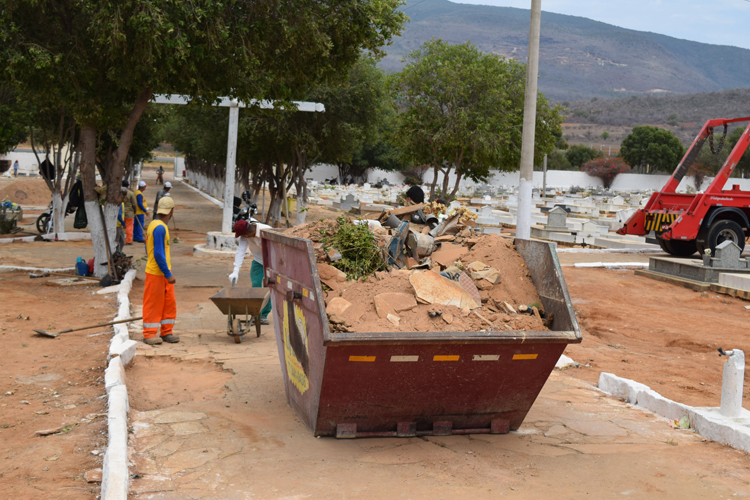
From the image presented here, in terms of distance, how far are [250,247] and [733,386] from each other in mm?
5592

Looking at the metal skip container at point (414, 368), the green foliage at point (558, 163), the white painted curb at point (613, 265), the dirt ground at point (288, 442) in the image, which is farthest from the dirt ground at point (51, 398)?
the green foliage at point (558, 163)

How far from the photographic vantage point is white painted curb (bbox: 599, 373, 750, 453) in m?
5.21

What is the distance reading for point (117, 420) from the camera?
4.83 metres

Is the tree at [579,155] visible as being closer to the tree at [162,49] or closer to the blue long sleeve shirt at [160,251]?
the tree at [162,49]

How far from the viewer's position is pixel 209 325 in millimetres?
9469

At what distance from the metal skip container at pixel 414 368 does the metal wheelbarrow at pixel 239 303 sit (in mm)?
2527

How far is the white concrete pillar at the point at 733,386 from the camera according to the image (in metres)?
5.48

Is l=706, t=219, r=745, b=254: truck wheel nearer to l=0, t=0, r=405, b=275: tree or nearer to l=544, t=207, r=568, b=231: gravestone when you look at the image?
l=544, t=207, r=568, b=231: gravestone

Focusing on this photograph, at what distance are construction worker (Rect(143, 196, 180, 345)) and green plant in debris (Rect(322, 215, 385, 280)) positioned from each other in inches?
121

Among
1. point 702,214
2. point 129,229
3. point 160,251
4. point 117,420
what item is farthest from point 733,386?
point 129,229

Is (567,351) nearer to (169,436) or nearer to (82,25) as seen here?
(169,436)

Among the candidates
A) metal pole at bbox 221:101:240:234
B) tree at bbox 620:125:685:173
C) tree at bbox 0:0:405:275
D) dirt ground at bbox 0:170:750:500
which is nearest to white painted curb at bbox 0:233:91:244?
metal pole at bbox 221:101:240:234

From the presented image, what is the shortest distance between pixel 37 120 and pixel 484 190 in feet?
121

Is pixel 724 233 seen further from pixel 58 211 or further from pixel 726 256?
pixel 58 211
